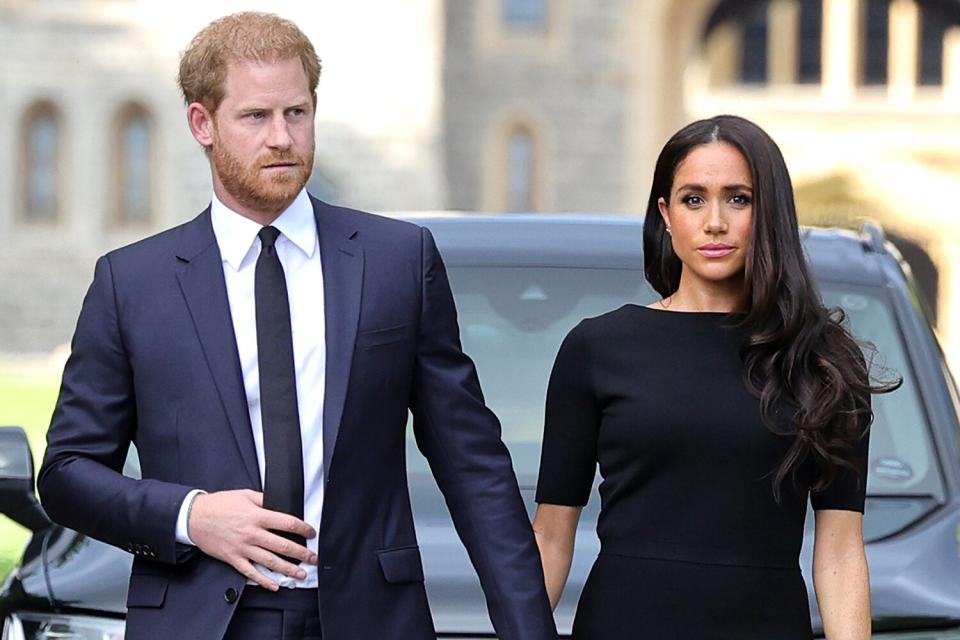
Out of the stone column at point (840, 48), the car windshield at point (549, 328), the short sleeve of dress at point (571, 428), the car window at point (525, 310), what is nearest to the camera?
the short sleeve of dress at point (571, 428)

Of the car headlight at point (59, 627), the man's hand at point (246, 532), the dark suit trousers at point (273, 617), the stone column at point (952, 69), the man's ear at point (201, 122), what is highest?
the stone column at point (952, 69)

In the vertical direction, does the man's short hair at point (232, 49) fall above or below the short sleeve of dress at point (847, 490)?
above

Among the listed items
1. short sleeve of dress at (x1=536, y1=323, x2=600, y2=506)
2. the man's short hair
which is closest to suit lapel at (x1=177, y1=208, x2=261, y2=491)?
the man's short hair

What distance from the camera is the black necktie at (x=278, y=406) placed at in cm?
291

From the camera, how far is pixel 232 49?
293 cm

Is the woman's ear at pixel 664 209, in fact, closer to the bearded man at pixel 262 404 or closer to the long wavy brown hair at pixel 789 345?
the long wavy brown hair at pixel 789 345

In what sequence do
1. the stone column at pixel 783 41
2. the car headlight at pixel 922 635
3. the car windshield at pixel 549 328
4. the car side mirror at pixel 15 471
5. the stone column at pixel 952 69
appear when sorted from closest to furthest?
the car headlight at pixel 922 635
the car side mirror at pixel 15 471
the car windshield at pixel 549 328
the stone column at pixel 952 69
the stone column at pixel 783 41

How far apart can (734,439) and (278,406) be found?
70 centimetres

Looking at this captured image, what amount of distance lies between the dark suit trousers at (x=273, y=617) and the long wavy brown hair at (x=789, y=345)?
28.9 inches

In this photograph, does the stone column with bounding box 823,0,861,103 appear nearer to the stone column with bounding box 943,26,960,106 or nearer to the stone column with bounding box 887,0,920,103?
the stone column with bounding box 887,0,920,103

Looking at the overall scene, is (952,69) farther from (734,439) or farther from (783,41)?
(734,439)

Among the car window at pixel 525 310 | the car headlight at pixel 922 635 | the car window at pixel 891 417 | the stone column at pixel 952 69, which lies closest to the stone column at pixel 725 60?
the stone column at pixel 952 69

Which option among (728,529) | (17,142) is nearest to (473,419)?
(728,529)

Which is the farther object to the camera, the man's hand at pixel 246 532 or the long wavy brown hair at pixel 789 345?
the long wavy brown hair at pixel 789 345
